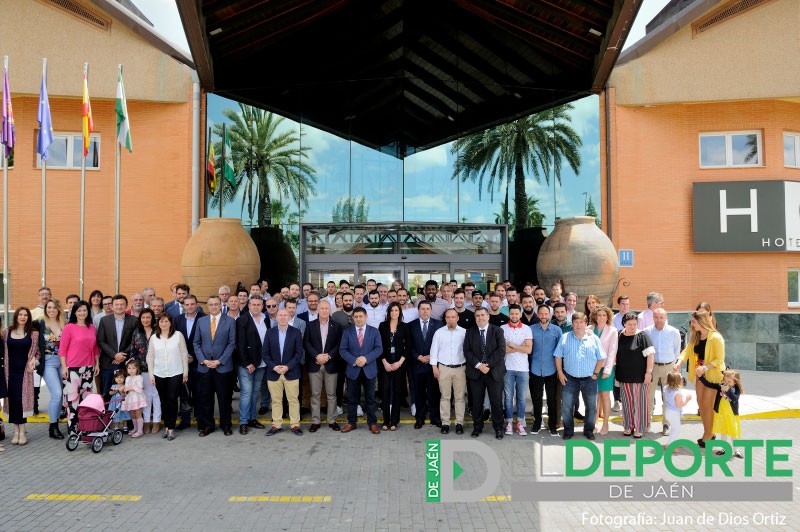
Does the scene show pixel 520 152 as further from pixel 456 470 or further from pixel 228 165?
pixel 456 470

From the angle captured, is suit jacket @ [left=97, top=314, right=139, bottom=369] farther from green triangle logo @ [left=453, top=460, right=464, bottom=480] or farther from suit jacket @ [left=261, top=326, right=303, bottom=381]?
green triangle logo @ [left=453, top=460, right=464, bottom=480]

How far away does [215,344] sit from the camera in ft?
23.5

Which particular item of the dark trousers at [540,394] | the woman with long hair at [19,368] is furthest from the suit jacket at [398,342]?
the woman with long hair at [19,368]

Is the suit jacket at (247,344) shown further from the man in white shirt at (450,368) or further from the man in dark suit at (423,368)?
the man in white shirt at (450,368)

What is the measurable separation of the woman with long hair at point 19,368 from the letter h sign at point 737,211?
1408cm

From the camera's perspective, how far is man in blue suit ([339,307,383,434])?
728cm

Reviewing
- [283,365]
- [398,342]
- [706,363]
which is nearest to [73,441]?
[283,365]

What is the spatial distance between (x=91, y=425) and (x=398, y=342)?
12.6ft

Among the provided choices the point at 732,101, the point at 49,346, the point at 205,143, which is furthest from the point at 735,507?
the point at 205,143

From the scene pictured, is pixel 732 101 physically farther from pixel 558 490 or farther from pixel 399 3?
pixel 558 490

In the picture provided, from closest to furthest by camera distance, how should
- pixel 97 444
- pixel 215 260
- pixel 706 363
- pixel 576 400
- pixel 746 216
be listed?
pixel 97 444 → pixel 706 363 → pixel 576 400 → pixel 215 260 → pixel 746 216

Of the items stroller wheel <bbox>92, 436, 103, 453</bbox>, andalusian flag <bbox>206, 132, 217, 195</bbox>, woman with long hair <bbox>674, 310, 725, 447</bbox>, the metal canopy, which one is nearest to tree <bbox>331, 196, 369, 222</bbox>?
the metal canopy

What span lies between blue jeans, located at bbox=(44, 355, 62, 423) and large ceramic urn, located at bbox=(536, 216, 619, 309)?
8.72 m

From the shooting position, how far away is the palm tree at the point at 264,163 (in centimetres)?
1356
